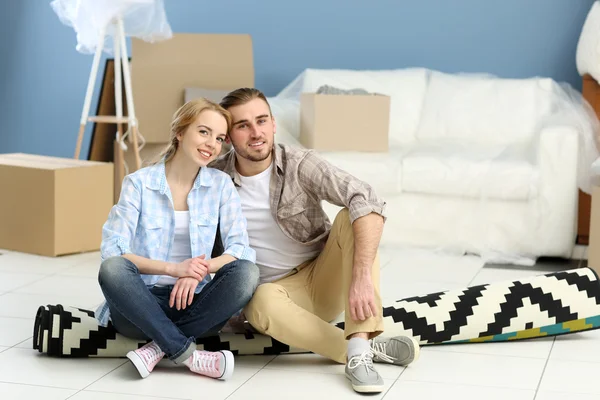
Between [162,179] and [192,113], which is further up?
[192,113]

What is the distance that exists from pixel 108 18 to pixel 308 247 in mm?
1937

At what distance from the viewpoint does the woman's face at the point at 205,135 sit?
2449 mm

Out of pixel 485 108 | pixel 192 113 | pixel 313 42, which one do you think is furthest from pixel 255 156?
pixel 313 42

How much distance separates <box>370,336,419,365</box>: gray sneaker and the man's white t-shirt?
12.6 inches

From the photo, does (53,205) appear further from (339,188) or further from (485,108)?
(485,108)

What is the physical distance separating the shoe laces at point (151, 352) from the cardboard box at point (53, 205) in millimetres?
1587

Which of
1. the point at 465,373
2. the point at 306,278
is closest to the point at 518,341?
the point at 465,373

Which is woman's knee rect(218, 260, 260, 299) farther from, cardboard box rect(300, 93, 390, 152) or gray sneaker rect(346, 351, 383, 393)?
cardboard box rect(300, 93, 390, 152)

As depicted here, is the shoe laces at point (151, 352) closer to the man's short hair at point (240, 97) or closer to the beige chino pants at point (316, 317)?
the beige chino pants at point (316, 317)

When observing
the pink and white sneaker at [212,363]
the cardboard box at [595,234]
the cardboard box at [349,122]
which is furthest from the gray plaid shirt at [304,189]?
the cardboard box at [349,122]

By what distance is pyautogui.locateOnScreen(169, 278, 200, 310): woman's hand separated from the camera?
233 centimetres

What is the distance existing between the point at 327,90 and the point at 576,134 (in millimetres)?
1123

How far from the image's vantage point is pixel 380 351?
2.49 meters

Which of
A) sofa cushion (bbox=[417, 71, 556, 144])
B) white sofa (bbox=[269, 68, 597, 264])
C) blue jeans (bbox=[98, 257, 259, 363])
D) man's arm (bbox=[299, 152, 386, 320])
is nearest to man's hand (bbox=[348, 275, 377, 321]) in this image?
man's arm (bbox=[299, 152, 386, 320])
